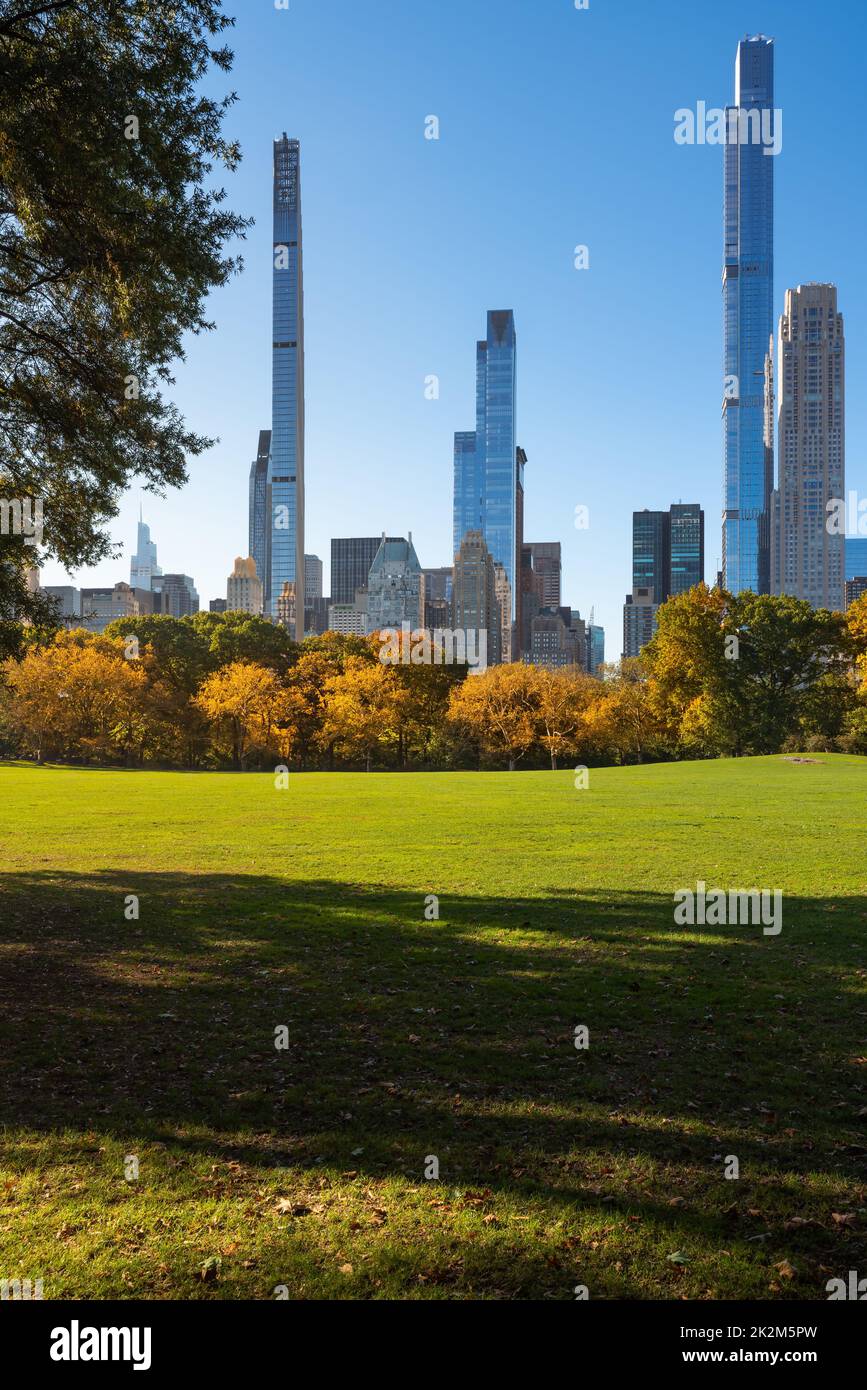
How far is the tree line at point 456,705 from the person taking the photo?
6306 centimetres

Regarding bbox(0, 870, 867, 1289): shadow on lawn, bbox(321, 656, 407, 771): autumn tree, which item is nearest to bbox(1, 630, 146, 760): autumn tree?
bbox(321, 656, 407, 771): autumn tree

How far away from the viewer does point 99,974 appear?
34.0 ft

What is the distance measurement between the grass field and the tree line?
4829 cm

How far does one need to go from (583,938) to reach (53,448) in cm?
1078

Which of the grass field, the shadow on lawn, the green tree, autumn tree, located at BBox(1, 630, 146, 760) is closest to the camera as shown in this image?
the grass field

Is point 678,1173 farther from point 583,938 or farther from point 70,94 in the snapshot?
point 70,94

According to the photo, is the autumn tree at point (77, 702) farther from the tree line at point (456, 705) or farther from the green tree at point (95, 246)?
the green tree at point (95, 246)

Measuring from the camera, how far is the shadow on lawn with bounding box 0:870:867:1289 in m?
5.96

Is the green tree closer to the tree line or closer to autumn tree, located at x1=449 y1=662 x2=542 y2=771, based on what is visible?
the tree line

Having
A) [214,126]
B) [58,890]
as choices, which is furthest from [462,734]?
[214,126]

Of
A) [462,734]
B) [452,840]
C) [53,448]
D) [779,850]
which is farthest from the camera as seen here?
[462,734]

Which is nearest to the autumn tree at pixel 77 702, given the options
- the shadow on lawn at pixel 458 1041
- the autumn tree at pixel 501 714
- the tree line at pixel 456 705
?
the tree line at pixel 456 705

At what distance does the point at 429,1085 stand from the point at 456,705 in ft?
194
